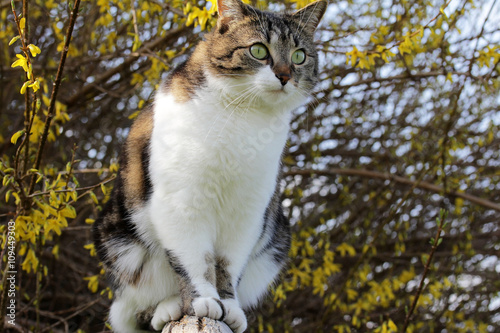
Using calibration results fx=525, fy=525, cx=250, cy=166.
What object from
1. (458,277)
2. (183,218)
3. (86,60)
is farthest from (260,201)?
(458,277)

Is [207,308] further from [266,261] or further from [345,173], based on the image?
[345,173]

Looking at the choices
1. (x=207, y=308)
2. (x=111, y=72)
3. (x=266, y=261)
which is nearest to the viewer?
(x=207, y=308)

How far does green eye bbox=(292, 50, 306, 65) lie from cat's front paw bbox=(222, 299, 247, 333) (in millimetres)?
1050

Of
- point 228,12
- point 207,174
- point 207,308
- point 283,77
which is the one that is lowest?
point 207,308

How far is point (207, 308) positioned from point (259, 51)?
3.40 ft

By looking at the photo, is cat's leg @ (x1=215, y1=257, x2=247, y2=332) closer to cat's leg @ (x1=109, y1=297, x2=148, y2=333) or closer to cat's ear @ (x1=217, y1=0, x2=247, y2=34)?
cat's leg @ (x1=109, y1=297, x2=148, y2=333)

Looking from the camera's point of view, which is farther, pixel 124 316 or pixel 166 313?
pixel 124 316

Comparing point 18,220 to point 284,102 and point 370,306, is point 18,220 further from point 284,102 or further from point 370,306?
point 370,306

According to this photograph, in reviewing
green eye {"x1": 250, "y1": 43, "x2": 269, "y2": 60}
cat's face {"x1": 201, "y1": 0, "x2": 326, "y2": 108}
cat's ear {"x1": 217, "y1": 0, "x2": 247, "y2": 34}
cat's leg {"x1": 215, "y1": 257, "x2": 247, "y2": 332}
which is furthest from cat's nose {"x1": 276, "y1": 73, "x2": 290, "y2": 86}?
cat's leg {"x1": 215, "y1": 257, "x2": 247, "y2": 332}

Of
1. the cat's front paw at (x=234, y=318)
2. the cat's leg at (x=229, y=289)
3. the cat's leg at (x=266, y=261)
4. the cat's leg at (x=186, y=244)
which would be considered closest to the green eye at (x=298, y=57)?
the cat's leg at (x=266, y=261)

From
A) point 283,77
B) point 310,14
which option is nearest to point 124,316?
point 283,77

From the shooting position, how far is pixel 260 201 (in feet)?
6.89

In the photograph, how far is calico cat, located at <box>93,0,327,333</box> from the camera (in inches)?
78.5

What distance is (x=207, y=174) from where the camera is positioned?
198 centimetres
